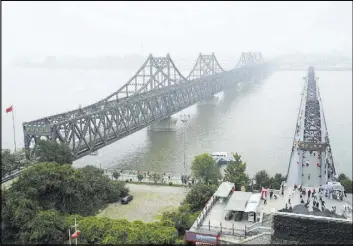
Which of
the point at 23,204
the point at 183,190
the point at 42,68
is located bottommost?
the point at 183,190

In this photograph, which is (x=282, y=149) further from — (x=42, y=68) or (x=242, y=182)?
(x=42, y=68)

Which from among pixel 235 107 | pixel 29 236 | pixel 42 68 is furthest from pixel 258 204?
pixel 42 68

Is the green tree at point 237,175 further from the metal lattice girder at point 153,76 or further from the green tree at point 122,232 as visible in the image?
the metal lattice girder at point 153,76

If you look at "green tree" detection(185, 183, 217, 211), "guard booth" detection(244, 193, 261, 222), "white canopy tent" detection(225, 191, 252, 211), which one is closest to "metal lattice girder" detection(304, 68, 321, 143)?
"green tree" detection(185, 183, 217, 211)

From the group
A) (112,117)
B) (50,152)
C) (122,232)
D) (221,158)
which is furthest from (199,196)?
(112,117)

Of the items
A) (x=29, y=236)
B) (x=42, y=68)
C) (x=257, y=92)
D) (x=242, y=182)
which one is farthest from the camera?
(x=42, y=68)

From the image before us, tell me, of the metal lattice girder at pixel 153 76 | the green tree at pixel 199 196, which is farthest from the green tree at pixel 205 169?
the metal lattice girder at pixel 153 76
